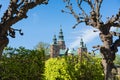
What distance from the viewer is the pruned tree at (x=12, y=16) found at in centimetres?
Answer: 1433

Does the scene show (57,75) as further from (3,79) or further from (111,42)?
(111,42)

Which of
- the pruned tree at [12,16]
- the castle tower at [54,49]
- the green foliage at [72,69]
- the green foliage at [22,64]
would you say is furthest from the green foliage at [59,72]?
the castle tower at [54,49]

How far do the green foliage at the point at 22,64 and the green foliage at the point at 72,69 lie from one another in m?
1.49

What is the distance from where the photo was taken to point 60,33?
602 feet

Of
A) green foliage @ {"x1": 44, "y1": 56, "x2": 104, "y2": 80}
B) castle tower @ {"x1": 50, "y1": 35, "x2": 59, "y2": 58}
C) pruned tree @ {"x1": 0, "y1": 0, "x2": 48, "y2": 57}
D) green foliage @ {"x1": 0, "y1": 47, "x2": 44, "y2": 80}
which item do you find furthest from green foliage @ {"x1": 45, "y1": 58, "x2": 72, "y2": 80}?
castle tower @ {"x1": 50, "y1": 35, "x2": 59, "y2": 58}

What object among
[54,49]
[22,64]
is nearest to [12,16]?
[22,64]

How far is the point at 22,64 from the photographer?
86.0 feet

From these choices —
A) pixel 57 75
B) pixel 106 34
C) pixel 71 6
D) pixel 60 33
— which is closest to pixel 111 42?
pixel 106 34

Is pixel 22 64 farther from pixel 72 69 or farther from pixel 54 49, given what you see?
pixel 54 49

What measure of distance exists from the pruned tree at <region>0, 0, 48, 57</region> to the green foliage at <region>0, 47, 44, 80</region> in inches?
419

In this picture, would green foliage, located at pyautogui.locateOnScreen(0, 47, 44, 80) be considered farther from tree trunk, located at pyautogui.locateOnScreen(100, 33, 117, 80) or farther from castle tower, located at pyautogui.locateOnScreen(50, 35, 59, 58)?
castle tower, located at pyautogui.locateOnScreen(50, 35, 59, 58)

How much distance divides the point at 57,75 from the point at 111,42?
292 inches

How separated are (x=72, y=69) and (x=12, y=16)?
14.9 meters

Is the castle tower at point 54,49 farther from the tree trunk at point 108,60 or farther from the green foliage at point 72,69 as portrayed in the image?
the tree trunk at point 108,60
